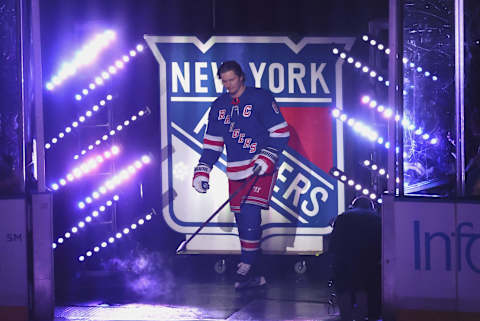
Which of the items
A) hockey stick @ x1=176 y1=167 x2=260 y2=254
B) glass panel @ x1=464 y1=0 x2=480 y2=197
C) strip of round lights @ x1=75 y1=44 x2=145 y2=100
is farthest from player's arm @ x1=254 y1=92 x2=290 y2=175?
glass panel @ x1=464 y1=0 x2=480 y2=197

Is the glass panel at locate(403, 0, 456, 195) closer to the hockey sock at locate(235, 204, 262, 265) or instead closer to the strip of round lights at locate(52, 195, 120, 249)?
the hockey sock at locate(235, 204, 262, 265)

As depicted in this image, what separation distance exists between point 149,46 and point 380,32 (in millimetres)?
2557

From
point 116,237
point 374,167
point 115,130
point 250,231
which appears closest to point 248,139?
point 250,231

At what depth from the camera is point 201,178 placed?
30.6 feet

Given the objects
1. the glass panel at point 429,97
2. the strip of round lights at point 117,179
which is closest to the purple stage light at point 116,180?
the strip of round lights at point 117,179

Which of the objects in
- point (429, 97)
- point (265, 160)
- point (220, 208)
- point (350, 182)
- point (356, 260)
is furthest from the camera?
point (350, 182)

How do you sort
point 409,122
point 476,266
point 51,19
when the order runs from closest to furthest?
1. point 476,266
2. point 409,122
3. point 51,19

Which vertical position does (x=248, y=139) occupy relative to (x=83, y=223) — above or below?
above

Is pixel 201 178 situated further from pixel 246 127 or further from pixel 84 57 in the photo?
pixel 84 57

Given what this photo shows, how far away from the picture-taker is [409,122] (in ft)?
24.7

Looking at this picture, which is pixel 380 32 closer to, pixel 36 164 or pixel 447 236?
pixel 447 236

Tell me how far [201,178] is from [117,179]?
96 cm

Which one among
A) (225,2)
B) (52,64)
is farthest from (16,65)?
(225,2)

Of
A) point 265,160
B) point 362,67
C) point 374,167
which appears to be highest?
point 362,67
